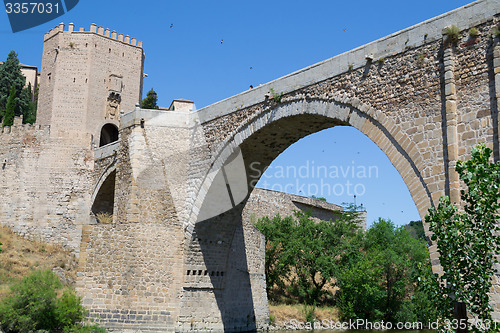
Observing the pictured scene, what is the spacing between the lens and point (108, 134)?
25719 mm

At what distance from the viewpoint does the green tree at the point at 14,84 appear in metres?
34.9

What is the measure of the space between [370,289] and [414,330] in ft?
7.21

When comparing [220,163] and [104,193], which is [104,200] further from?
[220,163]

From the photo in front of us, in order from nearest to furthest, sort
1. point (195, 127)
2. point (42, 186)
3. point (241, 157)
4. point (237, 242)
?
point (241, 157) → point (195, 127) → point (237, 242) → point (42, 186)

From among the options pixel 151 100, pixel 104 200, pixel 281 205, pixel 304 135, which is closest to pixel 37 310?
pixel 304 135

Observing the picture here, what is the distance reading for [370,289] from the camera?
20.7 meters

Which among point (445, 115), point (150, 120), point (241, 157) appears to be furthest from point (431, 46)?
point (150, 120)

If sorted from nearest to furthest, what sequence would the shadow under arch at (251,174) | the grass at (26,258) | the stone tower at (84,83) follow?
the shadow under arch at (251,174)
the grass at (26,258)
the stone tower at (84,83)

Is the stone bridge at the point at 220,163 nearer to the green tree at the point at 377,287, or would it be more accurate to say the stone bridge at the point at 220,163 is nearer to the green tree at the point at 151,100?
the green tree at the point at 377,287

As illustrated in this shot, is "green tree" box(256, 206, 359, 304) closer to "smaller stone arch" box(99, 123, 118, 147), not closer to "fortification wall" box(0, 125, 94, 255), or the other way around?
"fortification wall" box(0, 125, 94, 255)

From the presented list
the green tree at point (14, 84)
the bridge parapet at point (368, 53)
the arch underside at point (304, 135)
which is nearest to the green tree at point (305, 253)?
the arch underside at point (304, 135)

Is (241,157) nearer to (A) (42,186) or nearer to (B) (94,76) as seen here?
(A) (42,186)

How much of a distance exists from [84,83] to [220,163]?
1385cm

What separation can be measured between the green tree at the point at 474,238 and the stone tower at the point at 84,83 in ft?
65.7
